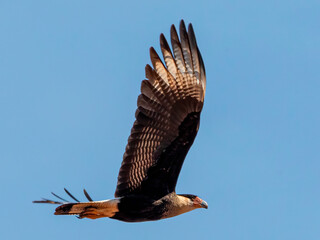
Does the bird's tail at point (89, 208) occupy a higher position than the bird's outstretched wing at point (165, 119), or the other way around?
the bird's outstretched wing at point (165, 119)

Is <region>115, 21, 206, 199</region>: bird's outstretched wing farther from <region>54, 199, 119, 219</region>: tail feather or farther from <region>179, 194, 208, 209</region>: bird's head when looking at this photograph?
<region>179, 194, 208, 209</region>: bird's head

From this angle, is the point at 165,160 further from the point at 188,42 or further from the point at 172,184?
the point at 188,42

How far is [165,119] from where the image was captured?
13203 mm

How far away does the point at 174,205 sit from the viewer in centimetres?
1337

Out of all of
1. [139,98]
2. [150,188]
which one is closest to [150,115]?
[139,98]

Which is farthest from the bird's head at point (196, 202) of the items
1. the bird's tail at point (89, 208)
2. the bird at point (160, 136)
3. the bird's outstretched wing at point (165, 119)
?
the bird's tail at point (89, 208)

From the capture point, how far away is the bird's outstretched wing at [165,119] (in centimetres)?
1309

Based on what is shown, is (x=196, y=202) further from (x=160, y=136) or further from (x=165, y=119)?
(x=165, y=119)

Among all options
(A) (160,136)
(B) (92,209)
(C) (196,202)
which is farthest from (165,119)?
(B) (92,209)

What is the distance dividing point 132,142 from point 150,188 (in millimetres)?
850

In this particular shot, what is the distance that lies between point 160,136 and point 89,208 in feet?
5.19

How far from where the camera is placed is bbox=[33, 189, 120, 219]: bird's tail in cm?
1284

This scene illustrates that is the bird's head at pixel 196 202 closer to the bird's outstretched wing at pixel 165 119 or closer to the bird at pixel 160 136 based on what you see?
the bird at pixel 160 136

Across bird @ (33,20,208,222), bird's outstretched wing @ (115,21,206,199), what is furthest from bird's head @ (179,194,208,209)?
bird's outstretched wing @ (115,21,206,199)
